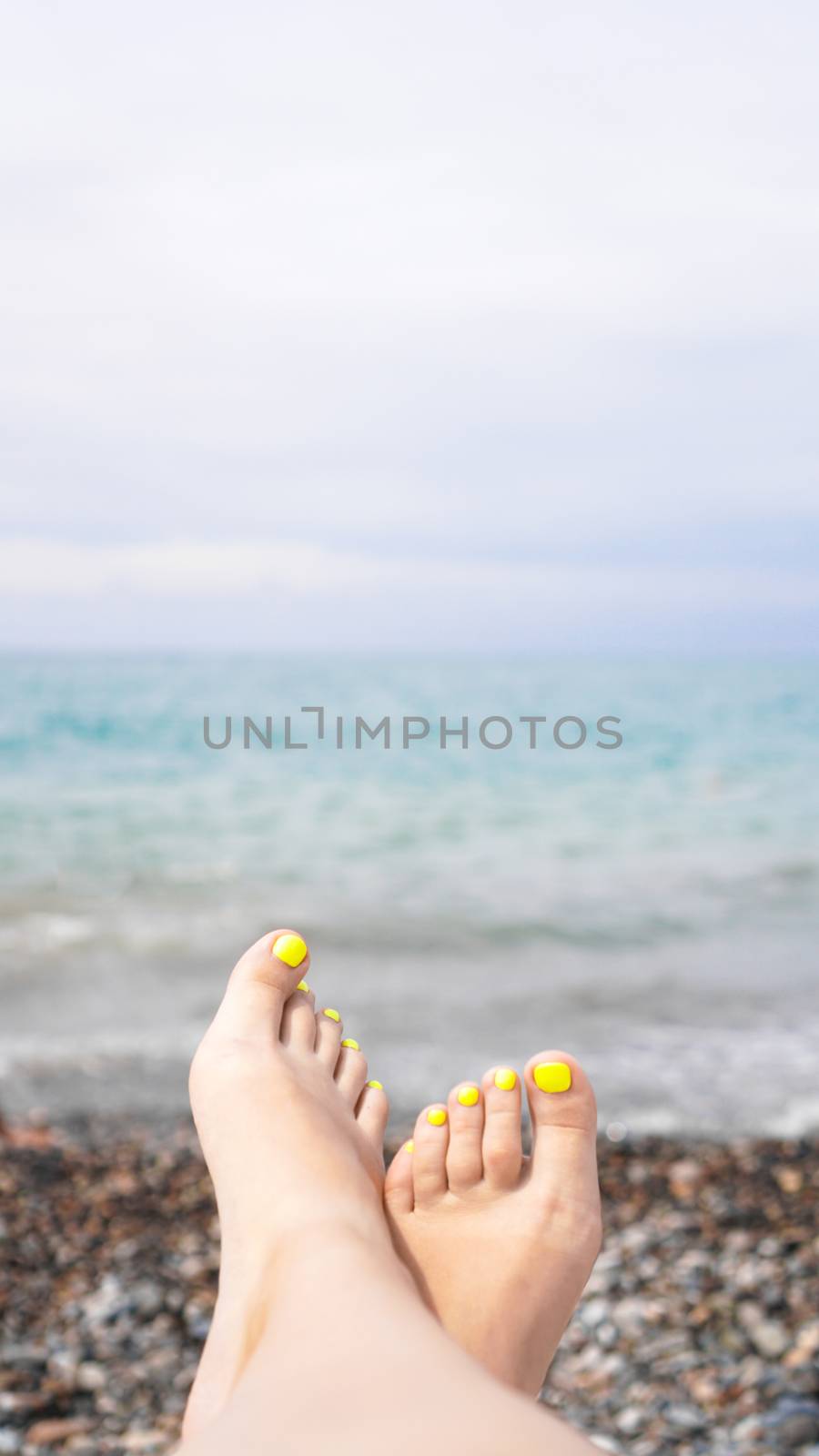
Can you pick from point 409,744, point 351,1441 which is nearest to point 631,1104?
point 351,1441

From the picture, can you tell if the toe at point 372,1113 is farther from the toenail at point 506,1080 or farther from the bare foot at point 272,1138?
the toenail at point 506,1080

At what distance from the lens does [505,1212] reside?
1766 mm

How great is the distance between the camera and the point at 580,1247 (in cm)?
168

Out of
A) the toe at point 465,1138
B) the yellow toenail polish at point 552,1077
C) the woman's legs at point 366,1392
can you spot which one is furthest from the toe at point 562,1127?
the woman's legs at point 366,1392

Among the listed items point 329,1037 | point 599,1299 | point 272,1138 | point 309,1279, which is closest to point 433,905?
point 599,1299

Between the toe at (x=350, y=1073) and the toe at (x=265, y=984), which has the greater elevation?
the toe at (x=265, y=984)

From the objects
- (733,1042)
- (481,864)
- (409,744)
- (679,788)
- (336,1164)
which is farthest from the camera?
(409,744)

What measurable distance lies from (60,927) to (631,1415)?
13.2 ft

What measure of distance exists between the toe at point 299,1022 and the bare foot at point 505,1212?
0.77 feet

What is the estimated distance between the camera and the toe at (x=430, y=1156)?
1.82 metres

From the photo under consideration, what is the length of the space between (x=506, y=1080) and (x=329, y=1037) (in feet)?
1.01

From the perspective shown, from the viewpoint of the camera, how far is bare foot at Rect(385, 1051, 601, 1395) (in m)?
1.56

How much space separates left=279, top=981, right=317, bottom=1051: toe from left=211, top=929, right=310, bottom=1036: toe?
0.08 feet

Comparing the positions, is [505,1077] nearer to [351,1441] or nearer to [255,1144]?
[255,1144]
